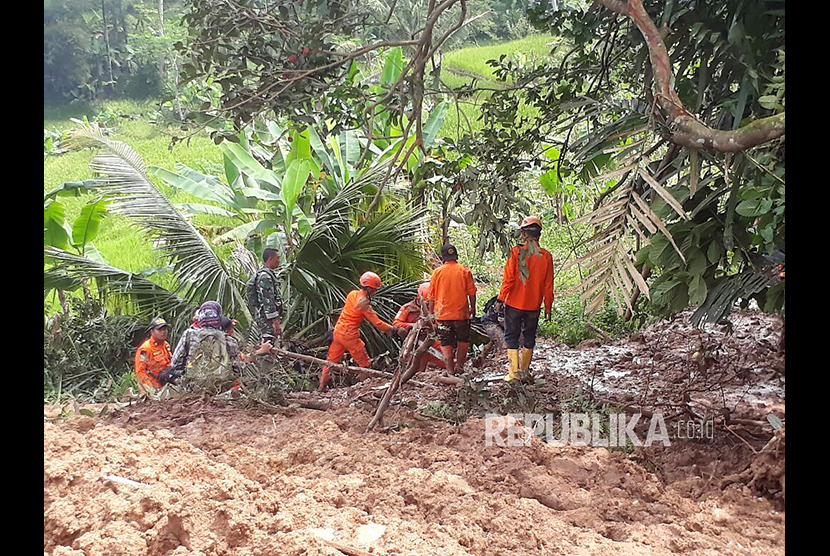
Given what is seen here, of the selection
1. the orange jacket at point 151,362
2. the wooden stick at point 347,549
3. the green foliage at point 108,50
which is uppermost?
→ the green foliage at point 108,50

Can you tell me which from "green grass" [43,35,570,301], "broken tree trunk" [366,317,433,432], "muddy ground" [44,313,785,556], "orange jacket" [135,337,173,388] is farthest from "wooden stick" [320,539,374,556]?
"orange jacket" [135,337,173,388]

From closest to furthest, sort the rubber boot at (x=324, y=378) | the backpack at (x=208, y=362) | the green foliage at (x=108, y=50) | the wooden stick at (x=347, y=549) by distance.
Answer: the wooden stick at (x=347, y=549), the backpack at (x=208, y=362), the rubber boot at (x=324, y=378), the green foliage at (x=108, y=50)

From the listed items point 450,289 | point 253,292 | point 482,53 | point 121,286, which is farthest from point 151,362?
point 482,53

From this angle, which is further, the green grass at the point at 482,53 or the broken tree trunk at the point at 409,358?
the green grass at the point at 482,53

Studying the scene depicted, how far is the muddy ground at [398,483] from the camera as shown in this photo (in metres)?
1.90

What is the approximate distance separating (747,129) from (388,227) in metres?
3.90

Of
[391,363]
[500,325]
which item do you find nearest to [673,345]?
[500,325]

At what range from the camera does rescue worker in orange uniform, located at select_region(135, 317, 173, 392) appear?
425 cm

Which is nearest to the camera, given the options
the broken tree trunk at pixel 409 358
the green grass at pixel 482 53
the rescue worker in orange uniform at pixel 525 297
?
the broken tree trunk at pixel 409 358

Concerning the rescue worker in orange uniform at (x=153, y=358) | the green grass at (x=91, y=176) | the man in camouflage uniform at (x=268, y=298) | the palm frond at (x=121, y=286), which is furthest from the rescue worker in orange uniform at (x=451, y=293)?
the green grass at (x=91, y=176)

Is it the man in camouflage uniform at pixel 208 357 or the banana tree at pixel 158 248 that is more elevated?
the banana tree at pixel 158 248

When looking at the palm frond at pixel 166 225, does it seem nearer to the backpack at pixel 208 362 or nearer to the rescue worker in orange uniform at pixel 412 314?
the backpack at pixel 208 362

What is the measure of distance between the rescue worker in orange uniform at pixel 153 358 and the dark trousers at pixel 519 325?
227cm

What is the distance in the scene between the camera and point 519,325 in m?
4.59
